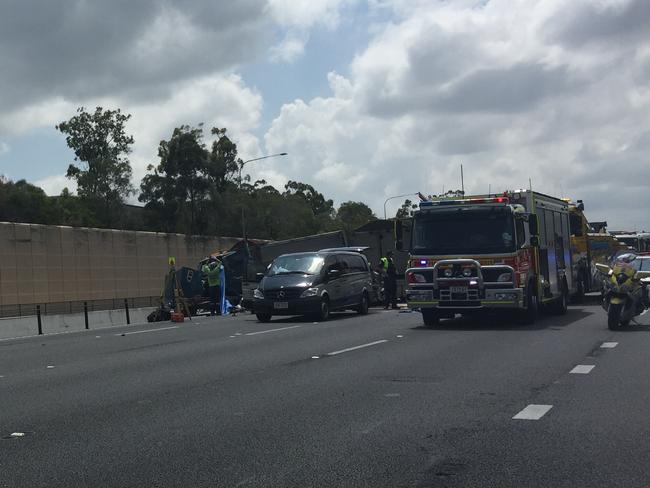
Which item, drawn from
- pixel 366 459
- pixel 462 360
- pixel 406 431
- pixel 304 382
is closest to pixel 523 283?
pixel 462 360

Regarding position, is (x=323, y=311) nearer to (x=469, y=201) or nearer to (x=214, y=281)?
(x=469, y=201)

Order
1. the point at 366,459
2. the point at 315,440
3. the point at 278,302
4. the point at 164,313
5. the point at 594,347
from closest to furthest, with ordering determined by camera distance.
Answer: the point at 366,459 → the point at 315,440 → the point at 594,347 → the point at 278,302 → the point at 164,313

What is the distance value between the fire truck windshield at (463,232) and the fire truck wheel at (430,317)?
1447mm

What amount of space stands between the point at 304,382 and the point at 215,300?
18899 millimetres

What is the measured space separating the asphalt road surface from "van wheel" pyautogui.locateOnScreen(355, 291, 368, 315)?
9.80 metres

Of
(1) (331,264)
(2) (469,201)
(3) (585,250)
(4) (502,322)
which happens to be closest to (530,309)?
(4) (502,322)

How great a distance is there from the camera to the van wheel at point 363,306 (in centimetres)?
2617

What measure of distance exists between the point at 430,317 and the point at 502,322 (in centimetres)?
201

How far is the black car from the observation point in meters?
23.3

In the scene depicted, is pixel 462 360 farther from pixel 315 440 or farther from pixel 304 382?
pixel 315 440

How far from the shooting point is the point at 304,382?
11141 millimetres

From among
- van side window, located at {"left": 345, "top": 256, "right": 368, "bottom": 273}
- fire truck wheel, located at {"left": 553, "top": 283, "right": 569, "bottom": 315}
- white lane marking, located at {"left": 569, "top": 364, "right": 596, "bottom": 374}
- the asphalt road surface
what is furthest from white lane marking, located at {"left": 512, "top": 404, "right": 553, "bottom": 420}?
van side window, located at {"left": 345, "top": 256, "right": 368, "bottom": 273}

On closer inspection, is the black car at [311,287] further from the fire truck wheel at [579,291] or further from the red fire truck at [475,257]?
the fire truck wheel at [579,291]

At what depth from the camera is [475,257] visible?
18.8 meters
